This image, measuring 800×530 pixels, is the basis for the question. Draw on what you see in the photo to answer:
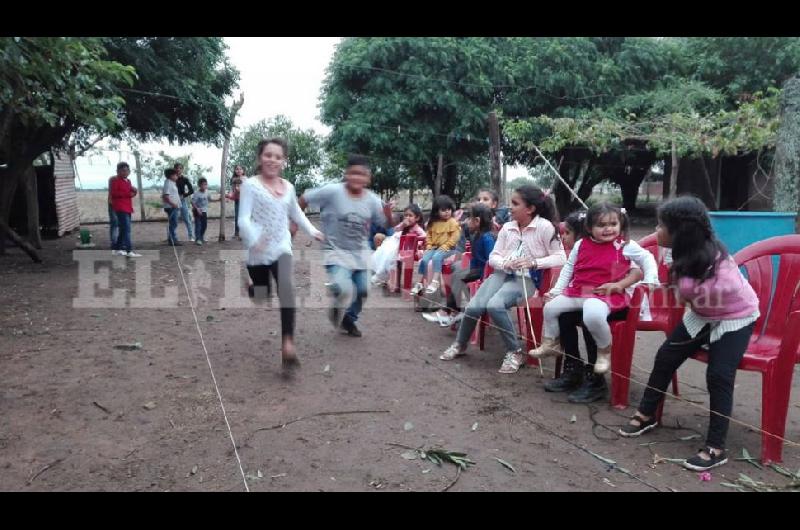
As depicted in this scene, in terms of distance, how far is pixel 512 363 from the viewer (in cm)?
461

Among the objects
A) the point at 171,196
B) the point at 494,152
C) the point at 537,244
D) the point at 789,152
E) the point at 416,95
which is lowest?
the point at 537,244

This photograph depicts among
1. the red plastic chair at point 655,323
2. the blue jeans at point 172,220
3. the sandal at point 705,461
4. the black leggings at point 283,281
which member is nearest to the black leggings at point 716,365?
the sandal at point 705,461

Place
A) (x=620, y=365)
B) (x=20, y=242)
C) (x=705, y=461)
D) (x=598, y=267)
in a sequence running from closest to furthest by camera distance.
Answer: (x=705, y=461) < (x=620, y=365) < (x=598, y=267) < (x=20, y=242)

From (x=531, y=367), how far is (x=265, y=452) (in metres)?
2.34

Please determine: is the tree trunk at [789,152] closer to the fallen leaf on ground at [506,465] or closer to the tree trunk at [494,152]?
the tree trunk at [494,152]

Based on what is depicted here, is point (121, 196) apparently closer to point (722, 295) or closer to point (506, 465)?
point (506, 465)

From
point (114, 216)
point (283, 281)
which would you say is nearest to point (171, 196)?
point (114, 216)

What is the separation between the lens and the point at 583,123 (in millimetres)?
12086

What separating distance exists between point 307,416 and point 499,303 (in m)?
1.72

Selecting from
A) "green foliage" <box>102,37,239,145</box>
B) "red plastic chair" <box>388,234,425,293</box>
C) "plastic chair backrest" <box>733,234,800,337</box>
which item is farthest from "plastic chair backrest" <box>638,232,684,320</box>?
"green foliage" <box>102,37,239,145</box>

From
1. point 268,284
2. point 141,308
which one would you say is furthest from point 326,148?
point 268,284

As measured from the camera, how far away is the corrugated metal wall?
1479 centimetres

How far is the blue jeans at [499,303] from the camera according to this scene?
4.63 metres

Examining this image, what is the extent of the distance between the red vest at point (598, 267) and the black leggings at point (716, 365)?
2.08 feet
